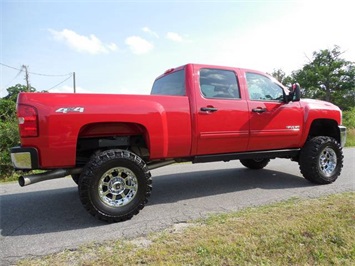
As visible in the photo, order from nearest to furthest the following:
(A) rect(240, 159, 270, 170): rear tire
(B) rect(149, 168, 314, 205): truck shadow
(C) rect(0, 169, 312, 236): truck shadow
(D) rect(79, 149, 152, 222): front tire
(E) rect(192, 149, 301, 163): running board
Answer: (D) rect(79, 149, 152, 222): front tire < (C) rect(0, 169, 312, 236): truck shadow < (E) rect(192, 149, 301, 163): running board < (B) rect(149, 168, 314, 205): truck shadow < (A) rect(240, 159, 270, 170): rear tire

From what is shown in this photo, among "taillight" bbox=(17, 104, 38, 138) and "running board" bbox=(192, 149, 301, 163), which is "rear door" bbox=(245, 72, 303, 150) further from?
"taillight" bbox=(17, 104, 38, 138)

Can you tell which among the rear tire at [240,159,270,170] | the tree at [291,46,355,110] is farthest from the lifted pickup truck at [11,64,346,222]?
the tree at [291,46,355,110]

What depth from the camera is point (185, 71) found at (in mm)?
4375

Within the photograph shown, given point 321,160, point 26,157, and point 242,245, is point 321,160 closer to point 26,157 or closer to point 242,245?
point 242,245

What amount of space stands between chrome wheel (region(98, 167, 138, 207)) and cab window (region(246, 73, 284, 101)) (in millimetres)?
2395

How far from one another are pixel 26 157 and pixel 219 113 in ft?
8.65

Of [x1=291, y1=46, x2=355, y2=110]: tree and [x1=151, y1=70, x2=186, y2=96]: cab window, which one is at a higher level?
[x1=291, y1=46, x2=355, y2=110]: tree

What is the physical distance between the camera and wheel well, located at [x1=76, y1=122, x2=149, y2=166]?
12.4 feet

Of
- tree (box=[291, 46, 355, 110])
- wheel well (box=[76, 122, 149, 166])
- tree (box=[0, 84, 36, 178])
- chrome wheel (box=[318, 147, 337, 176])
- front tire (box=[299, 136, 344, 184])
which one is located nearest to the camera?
wheel well (box=[76, 122, 149, 166])

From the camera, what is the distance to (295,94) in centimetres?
497

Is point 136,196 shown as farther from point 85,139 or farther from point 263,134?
point 263,134

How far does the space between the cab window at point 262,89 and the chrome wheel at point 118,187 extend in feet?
7.86

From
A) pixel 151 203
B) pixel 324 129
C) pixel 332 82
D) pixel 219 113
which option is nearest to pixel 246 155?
pixel 219 113

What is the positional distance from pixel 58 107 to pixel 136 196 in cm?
145
